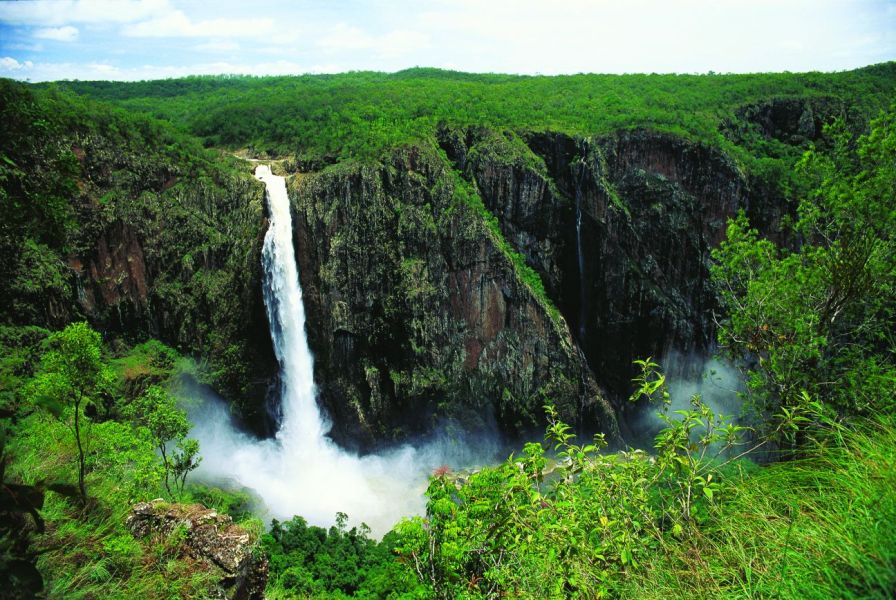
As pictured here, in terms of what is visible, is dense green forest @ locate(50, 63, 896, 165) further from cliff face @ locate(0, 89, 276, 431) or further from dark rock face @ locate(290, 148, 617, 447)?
cliff face @ locate(0, 89, 276, 431)

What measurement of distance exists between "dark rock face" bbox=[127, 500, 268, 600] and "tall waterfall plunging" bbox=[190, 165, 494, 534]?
1512 centimetres

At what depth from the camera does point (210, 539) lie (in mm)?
6078

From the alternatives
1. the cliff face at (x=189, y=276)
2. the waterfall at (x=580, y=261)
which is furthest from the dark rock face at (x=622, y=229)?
the cliff face at (x=189, y=276)

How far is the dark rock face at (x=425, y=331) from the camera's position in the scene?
25688 mm

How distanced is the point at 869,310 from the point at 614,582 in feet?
21.4

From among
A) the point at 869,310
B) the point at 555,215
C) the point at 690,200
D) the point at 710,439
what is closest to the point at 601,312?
the point at 555,215

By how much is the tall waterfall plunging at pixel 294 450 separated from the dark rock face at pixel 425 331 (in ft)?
2.79

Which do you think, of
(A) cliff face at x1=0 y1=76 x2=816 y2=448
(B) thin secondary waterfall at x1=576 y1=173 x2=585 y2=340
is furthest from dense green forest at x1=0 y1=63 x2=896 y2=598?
(B) thin secondary waterfall at x1=576 y1=173 x2=585 y2=340

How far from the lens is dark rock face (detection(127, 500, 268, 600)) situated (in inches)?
230

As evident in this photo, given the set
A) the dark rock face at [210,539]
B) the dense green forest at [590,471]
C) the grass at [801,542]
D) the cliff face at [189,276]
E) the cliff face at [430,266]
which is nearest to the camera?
the grass at [801,542]

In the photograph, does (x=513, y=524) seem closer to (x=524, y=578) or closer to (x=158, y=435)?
(x=524, y=578)

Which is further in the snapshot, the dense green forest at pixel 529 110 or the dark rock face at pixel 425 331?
the dense green forest at pixel 529 110

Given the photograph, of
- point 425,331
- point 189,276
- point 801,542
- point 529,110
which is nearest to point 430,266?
point 425,331

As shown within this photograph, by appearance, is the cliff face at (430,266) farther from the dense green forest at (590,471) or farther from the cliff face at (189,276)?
the dense green forest at (590,471)
